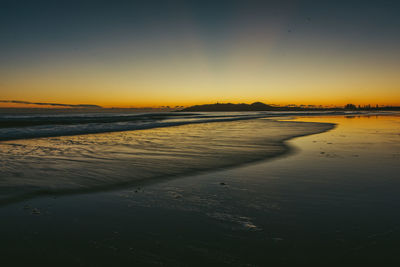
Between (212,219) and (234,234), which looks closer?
(234,234)

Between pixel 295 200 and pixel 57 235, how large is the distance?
3705 millimetres

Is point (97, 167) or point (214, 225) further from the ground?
point (97, 167)

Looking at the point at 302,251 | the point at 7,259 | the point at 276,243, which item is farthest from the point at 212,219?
the point at 7,259

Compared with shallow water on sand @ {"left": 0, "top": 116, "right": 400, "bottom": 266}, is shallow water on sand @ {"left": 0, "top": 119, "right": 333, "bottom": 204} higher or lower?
higher

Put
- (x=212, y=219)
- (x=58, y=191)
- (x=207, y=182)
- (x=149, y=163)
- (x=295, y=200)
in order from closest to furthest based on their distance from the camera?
(x=212, y=219)
(x=295, y=200)
(x=58, y=191)
(x=207, y=182)
(x=149, y=163)

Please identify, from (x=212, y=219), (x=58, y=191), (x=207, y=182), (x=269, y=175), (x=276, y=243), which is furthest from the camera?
(x=269, y=175)

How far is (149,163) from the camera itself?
768 centimetres

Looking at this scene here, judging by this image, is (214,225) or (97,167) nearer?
(214,225)

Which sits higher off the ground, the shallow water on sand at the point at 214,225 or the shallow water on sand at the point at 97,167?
the shallow water on sand at the point at 97,167

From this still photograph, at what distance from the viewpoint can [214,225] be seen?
3.54m

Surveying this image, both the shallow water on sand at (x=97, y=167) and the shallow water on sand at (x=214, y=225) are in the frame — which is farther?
the shallow water on sand at (x=97, y=167)

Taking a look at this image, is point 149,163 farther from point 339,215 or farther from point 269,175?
point 339,215

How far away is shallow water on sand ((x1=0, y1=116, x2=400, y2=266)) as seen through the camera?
2799 mm

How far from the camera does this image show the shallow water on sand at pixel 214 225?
9.18ft
